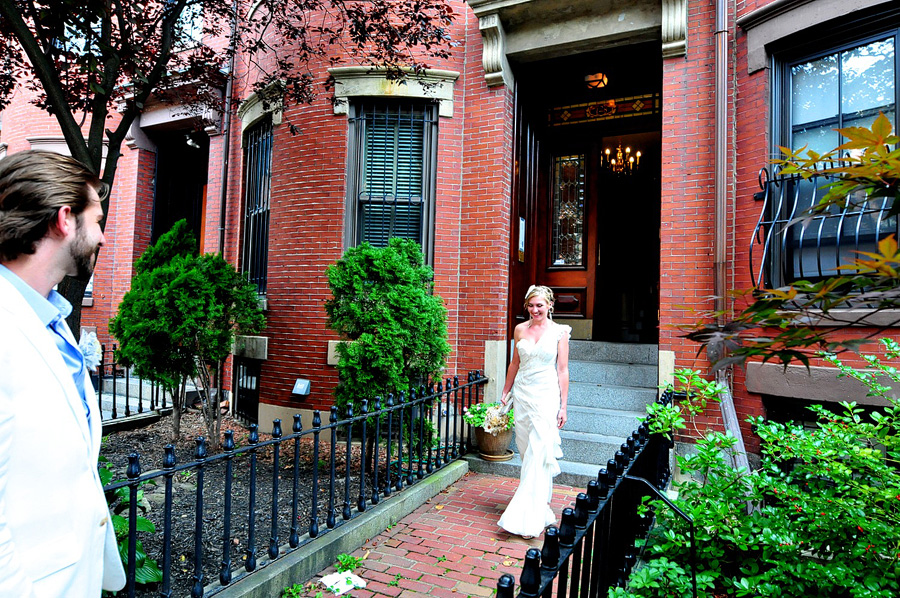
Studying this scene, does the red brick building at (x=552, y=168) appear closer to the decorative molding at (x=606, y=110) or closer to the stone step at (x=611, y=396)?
the decorative molding at (x=606, y=110)

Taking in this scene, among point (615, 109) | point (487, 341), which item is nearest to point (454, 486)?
point (487, 341)

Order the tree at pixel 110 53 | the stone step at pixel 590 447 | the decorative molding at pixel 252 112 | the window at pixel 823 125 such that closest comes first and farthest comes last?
1. the tree at pixel 110 53
2. the window at pixel 823 125
3. the stone step at pixel 590 447
4. the decorative molding at pixel 252 112

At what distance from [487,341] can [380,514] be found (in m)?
3.24

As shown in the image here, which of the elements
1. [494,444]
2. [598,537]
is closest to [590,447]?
[494,444]

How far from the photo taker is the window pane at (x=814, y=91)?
19.0ft

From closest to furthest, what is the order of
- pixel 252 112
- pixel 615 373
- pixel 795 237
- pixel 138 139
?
pixel 795 237 < pixel 615 373 < pixel 252 112 < pixel 138 139

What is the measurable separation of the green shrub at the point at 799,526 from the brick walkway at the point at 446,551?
50.8 inches

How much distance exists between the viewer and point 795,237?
5828 mm

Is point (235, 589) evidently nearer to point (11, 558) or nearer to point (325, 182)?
point (11, 558)

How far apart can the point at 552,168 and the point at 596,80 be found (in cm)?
150

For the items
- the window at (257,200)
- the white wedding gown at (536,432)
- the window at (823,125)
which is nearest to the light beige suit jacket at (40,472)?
the white wedding gown at (536,432)

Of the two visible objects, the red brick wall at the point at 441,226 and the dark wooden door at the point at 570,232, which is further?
the dark wooden door at the point at 570,232

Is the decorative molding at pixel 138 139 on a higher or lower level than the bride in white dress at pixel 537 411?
higher

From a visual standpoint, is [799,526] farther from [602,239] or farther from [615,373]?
[602,239]
